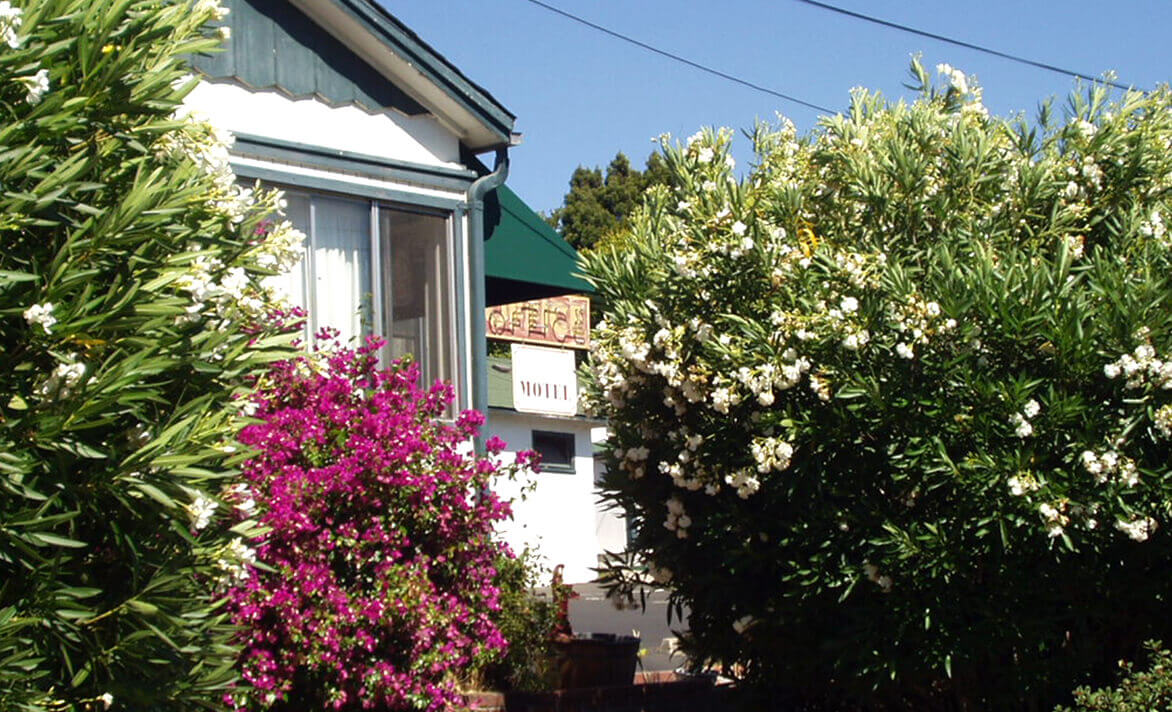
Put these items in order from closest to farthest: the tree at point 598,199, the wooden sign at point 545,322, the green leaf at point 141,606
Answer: the green leaf at point 141,606, the wooden sign at point 545,322, the tree at point 598,199

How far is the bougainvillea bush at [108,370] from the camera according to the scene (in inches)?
154

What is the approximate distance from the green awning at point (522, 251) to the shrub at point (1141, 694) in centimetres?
700

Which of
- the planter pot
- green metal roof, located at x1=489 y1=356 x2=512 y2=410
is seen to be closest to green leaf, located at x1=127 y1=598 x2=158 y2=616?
the planter pot

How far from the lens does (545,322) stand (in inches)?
1070

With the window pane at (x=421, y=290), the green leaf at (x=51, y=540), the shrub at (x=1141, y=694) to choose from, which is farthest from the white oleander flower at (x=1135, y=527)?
the window pane at (x=421, y=290)

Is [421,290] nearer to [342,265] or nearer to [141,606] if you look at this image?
[342,265]

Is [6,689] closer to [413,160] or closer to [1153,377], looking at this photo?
[1153,377]

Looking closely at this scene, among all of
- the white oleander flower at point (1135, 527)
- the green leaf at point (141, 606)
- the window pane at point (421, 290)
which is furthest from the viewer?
the window pane at point (421, 290)

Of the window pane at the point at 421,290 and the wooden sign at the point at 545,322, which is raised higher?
the wooden sign at the point at 545,322

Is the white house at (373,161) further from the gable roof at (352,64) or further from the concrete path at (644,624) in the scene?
the concrete path at (644,624)

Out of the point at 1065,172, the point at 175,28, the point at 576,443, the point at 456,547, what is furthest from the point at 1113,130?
the point at 576,443

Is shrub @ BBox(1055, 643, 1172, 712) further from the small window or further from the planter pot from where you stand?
the small window

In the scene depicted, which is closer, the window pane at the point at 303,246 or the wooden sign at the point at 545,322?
the window pane at the point at 303,246

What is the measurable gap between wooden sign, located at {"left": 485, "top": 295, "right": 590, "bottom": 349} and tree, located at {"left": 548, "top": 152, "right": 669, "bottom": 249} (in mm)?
16693
